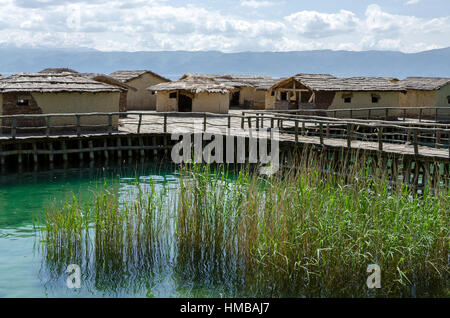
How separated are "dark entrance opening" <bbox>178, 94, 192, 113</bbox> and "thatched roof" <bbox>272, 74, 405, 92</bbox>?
5.88 meters

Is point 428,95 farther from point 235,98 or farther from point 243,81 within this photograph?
point 235,98

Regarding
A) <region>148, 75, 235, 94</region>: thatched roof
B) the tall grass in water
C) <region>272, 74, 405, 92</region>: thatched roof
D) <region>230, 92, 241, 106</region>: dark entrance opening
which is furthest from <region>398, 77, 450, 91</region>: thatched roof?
the tall grass in water

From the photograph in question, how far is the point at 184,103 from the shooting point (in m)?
38.0

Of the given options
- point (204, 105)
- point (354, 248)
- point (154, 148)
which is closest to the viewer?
point (354, 248)

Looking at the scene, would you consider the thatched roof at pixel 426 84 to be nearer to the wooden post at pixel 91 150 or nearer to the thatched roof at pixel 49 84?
the thatched roof at pixel 49 84

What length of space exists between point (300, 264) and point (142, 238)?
2.75 meters

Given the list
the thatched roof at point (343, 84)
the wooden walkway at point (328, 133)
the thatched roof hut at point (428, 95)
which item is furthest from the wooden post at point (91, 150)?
the thatched roof hut at point (428, 95)

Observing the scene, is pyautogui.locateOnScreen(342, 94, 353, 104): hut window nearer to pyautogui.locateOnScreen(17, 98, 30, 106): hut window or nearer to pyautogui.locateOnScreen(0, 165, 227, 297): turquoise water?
pyautogui.locateOnScreen(17, 98, 30, 106): hut window

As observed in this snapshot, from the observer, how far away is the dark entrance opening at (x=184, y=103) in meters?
37.3

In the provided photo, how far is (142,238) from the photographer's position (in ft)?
31.5

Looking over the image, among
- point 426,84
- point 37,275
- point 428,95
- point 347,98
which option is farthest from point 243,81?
point 37,275
